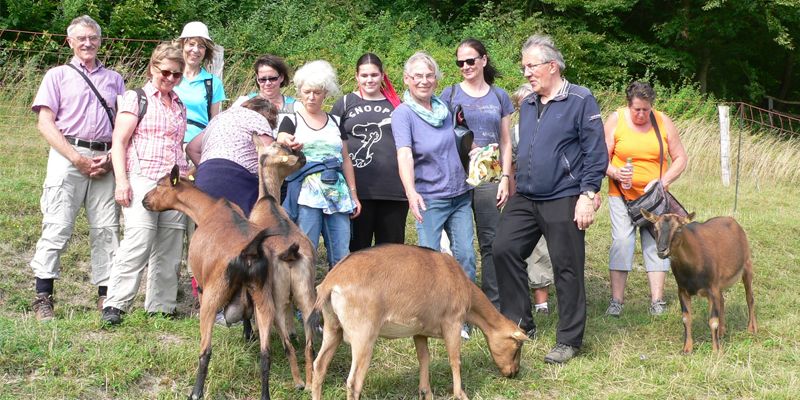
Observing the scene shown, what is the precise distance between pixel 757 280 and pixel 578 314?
160 inches

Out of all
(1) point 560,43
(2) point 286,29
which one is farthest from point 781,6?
(2) point 286,29

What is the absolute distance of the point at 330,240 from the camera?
6.82 meters

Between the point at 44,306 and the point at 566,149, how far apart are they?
4.10 metres

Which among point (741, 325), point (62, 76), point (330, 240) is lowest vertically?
point (741, 325)

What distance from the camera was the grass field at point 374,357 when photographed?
567 cm

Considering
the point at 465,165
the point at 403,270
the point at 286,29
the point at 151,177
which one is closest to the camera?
the point at 403,270

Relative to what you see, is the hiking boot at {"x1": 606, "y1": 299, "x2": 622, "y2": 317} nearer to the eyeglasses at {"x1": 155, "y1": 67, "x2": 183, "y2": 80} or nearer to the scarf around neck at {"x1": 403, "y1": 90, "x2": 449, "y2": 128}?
the scarf around neck at {"x1": 403, "y1": 90, "x2": 449, "y2": 128}

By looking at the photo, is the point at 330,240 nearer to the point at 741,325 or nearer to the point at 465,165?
the point at 465,165

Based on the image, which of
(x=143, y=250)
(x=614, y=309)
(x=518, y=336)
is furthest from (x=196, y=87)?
(x=614, y=309)

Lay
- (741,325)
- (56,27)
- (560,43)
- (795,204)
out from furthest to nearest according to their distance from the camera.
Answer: (560,43), (56,27), (795,204), (741,325)

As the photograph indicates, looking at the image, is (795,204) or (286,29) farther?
(286,29)

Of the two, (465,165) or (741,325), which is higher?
(465,165)

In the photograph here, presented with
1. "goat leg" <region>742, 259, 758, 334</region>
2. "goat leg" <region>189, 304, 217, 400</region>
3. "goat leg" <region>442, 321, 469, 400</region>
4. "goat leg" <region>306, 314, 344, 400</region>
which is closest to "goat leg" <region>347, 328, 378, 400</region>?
"goat leg" <region>306, 314, 344, 400</region>

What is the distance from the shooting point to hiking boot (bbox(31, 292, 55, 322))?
663 cm
